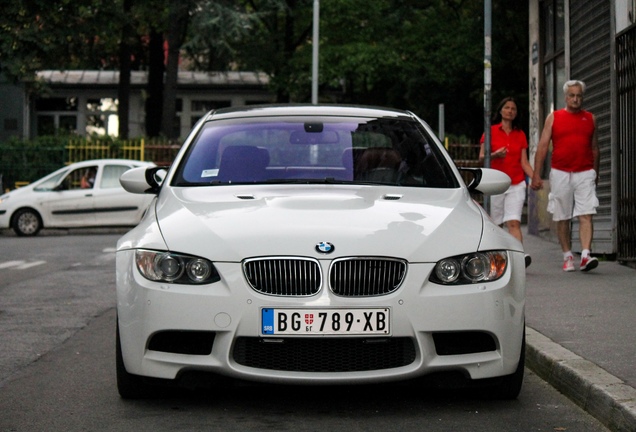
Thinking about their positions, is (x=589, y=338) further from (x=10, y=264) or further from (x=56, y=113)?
(x=56, y=113)

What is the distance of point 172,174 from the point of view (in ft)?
22.6

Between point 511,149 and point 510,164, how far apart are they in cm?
15

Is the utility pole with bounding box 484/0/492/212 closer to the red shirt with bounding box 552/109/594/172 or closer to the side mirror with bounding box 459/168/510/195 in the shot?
the red shirt with bounding box 552/109/594/172

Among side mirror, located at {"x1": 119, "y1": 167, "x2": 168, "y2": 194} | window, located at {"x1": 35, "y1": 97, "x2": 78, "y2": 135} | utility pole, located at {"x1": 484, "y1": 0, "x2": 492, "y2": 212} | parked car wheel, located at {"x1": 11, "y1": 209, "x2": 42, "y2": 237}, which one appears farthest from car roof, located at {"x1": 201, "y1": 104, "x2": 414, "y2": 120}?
window, located at {"x1": 35, "y1": 97, "x2": 78, "y2": 135}

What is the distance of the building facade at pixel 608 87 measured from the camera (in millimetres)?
12992

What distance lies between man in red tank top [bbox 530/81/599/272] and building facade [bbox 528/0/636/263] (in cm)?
95

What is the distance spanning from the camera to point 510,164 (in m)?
12.2

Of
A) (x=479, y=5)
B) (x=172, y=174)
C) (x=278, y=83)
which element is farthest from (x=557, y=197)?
(x=278, y=83)

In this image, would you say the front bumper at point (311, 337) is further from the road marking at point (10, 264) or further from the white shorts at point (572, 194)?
the road marking at point (10, 264)

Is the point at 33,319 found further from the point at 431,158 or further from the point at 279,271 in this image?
the point at 279,271

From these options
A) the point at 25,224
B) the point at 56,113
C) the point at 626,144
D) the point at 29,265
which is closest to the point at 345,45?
the point at 56,113

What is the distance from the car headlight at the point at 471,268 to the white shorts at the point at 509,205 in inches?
254

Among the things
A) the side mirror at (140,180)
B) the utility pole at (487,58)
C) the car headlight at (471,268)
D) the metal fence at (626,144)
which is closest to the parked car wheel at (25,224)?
the utility pole at (487,58)

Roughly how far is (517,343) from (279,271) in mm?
1199
